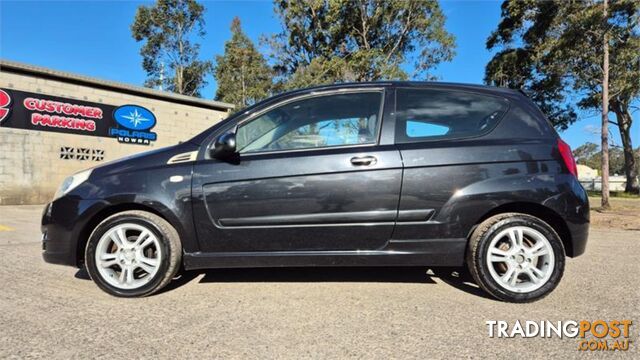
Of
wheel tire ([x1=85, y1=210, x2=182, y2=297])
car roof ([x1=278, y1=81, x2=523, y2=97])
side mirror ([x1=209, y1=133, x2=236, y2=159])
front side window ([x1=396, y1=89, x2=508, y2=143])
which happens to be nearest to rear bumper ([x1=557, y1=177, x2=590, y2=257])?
front side window ([x1=396, y1=89, x2=508, y2=143])

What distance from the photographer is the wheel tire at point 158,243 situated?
3105 millimetres

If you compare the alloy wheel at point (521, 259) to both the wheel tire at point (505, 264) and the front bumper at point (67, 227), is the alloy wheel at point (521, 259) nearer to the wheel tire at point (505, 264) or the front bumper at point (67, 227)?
the wheel tire at point (505, 264)

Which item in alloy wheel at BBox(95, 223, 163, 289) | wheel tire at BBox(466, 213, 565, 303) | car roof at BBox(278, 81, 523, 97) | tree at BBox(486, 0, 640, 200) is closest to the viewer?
wheel tire at BBox(466, 213, 565, 303)

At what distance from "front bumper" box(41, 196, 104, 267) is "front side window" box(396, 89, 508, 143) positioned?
2512 mm

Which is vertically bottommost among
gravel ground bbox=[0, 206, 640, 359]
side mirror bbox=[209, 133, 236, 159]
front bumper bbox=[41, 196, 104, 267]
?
gravel ground bbox=[0, 206, 640, 359]

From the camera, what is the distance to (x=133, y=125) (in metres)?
15.6

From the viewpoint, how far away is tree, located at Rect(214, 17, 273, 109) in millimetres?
29719

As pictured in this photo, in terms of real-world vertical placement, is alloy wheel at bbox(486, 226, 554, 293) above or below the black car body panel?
below

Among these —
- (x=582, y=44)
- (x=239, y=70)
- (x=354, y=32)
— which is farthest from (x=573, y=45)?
(x=239, y=70)

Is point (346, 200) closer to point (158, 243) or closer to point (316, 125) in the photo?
point (316, 125)

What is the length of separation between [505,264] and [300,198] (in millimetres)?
1665

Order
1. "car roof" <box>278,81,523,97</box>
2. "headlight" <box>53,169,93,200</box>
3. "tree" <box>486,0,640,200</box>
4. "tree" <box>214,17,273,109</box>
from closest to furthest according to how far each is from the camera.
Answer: "headlight" <box>53,169,93,200</box> → "car roof" <box>278,81,523,97</box> → "tree" <box>486,0,640,200</box> → "tree" <box>214,17,273,109</box>

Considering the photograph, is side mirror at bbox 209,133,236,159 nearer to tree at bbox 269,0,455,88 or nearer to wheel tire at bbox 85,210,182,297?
wheel tire at bbox 85,210,182,297

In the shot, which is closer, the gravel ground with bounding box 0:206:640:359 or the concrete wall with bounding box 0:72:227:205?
the gravel ground with bounding box 0:206:640:359
